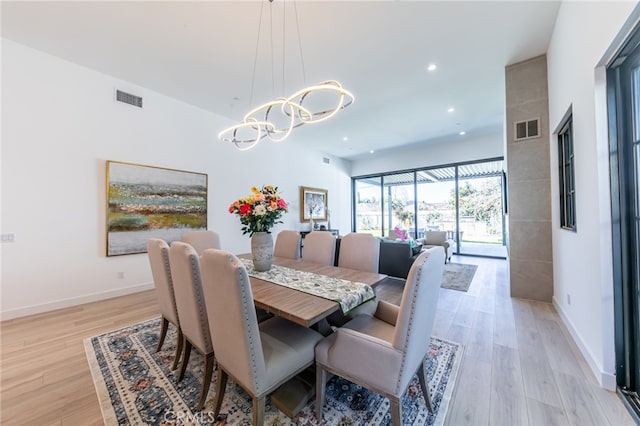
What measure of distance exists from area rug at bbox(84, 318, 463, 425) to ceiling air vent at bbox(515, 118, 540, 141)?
→ 301cm

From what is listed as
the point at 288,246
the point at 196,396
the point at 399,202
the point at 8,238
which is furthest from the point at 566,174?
the point at 8,238

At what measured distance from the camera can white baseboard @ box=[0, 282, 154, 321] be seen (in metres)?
2.86

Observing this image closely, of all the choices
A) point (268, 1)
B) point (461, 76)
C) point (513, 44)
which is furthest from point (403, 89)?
point (268, 1)

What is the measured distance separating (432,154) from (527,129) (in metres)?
3.99

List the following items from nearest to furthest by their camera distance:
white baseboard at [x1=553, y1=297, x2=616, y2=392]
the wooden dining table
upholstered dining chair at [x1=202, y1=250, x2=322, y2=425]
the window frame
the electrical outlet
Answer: upholstered dining chair at [x1=202, y1=250, x2=322, y2=425]
the wooden dining table
white baseboard at [x1=553, y1=297, x2=616, y2=392]
the window frame
the electrical outlet

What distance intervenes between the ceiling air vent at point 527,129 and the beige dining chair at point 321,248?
3.08 m

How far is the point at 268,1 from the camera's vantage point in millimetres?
2338

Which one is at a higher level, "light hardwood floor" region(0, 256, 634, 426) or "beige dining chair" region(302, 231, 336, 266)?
"beige dining chair" region(302, 231, 336, 266)

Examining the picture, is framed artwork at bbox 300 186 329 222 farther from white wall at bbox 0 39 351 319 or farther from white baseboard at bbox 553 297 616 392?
white baseboard at bbox 553 297 616 392

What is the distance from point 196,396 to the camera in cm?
166

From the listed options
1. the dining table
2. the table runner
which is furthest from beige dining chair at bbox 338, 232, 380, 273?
the table runner

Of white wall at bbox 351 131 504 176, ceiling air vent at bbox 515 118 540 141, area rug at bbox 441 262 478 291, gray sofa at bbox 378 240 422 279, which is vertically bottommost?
area rug at bbox 441 262 478 291

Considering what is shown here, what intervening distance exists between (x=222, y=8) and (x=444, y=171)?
6.87 meters

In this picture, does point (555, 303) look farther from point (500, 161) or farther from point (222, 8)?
point (222, 8)
